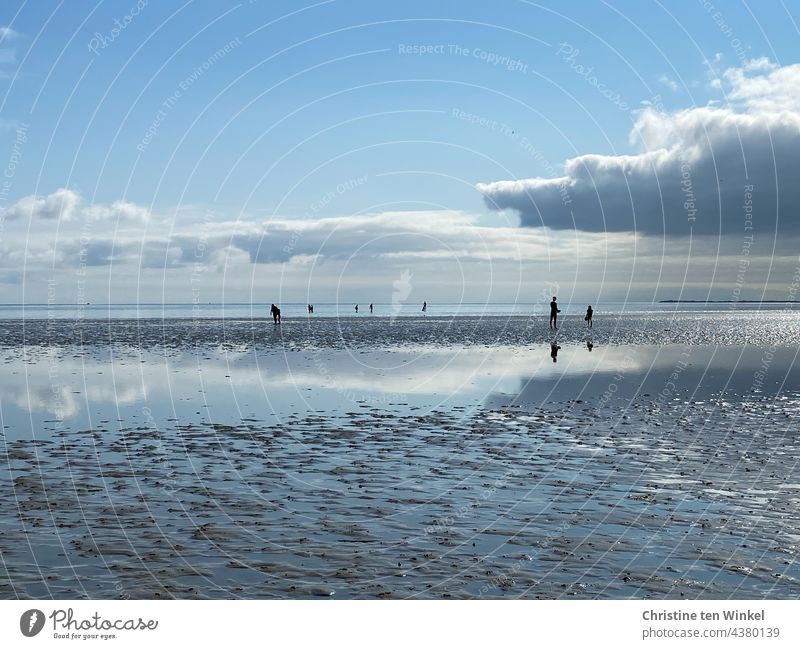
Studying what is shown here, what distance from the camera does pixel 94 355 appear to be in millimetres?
48688

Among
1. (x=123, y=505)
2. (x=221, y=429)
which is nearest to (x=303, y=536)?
(x=123, y=505)

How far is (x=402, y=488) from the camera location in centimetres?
1452

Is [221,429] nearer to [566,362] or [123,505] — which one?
[123,505]

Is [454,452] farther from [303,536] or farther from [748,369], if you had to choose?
[748,369]

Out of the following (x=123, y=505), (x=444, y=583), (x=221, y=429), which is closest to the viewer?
(x=444, y=583)

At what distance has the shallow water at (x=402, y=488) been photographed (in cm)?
983

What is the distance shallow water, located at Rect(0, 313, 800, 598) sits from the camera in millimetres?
9828

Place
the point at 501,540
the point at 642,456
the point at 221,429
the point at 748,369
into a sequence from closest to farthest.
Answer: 1. the point at 501,540
2. the point at 642,456
3. the point at 221,429
4. the point at 748,369

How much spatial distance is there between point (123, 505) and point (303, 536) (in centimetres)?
381

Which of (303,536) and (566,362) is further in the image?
(566,362)

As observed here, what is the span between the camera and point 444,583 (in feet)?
31.3

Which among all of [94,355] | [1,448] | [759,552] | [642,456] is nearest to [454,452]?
[642,456]
